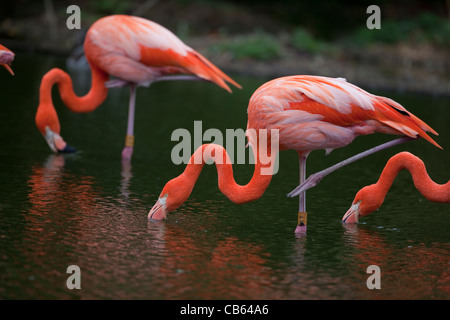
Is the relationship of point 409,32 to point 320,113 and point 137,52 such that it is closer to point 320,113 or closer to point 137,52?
point 137,52

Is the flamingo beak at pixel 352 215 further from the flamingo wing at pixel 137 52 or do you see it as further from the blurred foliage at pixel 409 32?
the blurred foliage at pixel 409 32

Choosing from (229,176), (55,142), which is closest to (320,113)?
(229,176)

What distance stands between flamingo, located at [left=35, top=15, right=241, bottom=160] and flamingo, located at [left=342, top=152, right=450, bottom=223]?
2.57 meters

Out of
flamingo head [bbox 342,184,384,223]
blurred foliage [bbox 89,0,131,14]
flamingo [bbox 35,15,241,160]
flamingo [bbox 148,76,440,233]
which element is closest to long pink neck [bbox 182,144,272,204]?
flamingo [bbox 148,76,440,233]

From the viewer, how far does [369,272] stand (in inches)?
206

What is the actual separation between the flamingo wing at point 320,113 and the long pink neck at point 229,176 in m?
0.33

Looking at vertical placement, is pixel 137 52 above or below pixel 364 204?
above

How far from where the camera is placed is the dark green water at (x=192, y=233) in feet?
15.7

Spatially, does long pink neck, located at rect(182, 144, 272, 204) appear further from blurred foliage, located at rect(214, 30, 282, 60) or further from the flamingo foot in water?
blurred foliage, located at rect(214, 30, 282, 60)

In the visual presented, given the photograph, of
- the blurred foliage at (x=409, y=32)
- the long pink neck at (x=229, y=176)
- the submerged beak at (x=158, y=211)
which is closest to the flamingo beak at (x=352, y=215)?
the long pink neck at (x=229, y=176)

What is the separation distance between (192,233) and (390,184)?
177 cm

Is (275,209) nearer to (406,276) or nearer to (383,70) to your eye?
(406,276)

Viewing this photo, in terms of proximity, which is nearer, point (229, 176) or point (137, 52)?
point (229, 176)

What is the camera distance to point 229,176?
19.7ft
